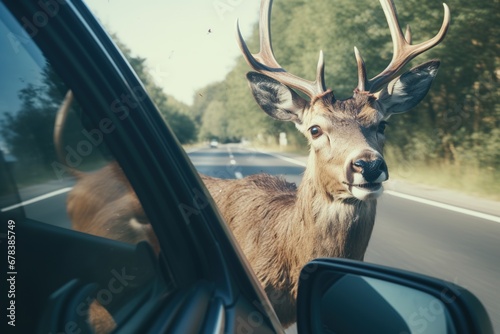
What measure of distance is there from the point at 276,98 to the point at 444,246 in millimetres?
3457

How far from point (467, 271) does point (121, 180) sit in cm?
491

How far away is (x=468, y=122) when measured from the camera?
1517cm

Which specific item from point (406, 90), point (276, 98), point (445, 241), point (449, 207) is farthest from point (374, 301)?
point (449, 207)

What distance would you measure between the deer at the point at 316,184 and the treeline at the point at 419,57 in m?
7.42

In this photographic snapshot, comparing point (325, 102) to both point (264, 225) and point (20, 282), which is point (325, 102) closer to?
point (264, 225)

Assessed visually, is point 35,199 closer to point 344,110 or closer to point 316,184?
point 316,184

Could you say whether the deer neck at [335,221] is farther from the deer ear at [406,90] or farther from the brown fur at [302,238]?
the deer ear at [406,90]

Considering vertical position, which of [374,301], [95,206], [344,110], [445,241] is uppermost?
[95,206]

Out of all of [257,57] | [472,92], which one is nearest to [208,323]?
[257,57]

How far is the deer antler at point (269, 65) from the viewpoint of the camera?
421 cm

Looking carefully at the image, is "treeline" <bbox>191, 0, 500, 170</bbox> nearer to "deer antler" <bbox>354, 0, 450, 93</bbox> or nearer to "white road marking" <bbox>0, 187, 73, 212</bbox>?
"deer antler" <bbox>354, 0, 450, 93</bbox>

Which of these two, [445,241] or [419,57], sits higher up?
[419,57]

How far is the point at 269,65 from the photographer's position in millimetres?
4863

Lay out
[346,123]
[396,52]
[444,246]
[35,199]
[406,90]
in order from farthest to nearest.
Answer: [444,246], [396,52], [406,90], [346,123], [35,199]
